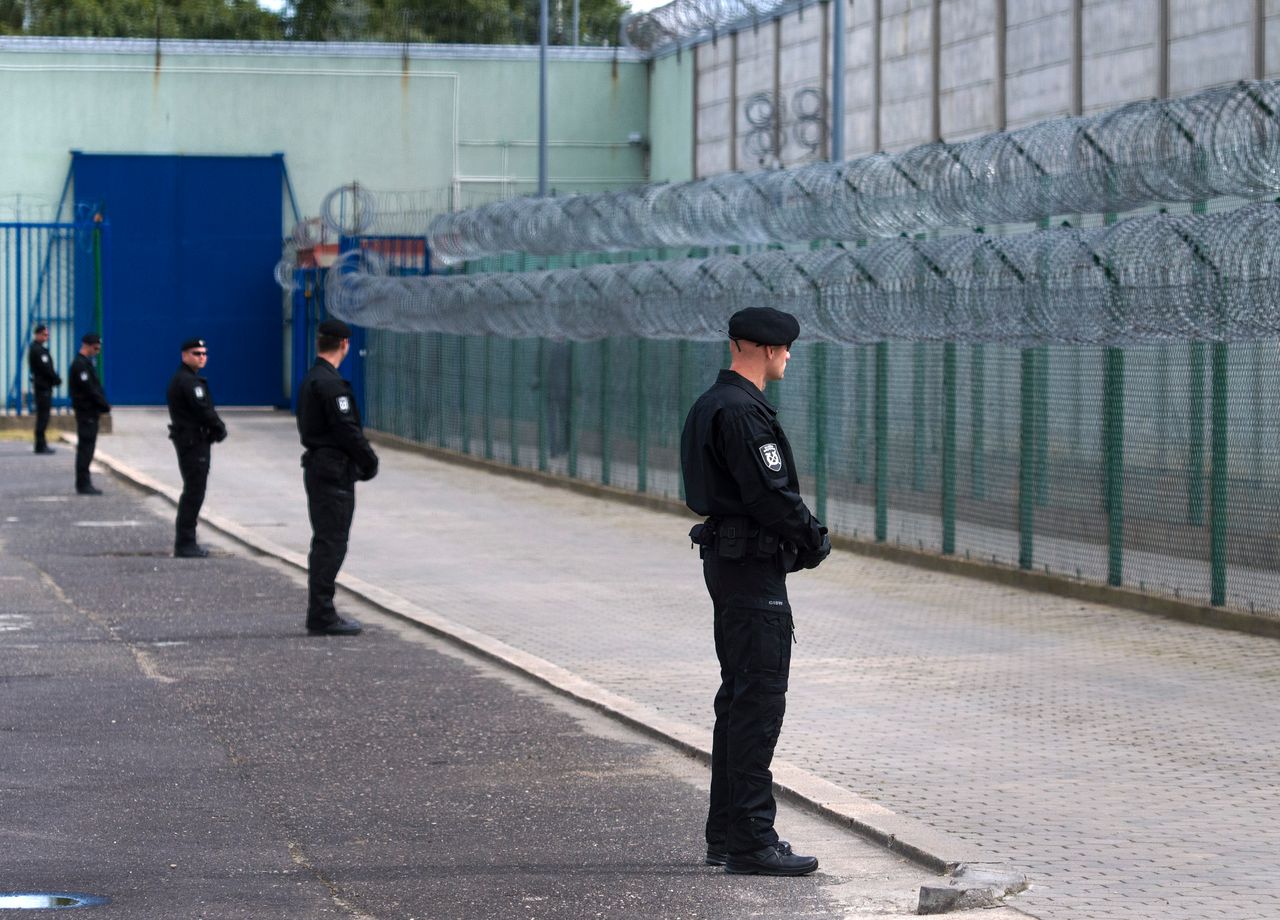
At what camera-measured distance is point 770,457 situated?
648 centimetres

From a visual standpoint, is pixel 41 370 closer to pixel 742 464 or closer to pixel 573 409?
pixel 573 409

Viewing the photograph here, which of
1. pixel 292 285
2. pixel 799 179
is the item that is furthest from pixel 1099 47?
pixel 292 285

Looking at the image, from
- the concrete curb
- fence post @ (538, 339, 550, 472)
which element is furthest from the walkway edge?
the concrete curb

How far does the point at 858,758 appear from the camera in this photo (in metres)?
8.50

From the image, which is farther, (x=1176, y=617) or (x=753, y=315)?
(x=1176, y=617)

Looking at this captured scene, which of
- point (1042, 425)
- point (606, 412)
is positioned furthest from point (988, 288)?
point (606, 412)

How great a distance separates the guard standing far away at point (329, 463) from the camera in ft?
40.1

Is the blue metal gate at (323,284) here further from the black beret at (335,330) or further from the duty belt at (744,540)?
the duty belt at (744,540)

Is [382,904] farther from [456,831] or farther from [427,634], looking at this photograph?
[427,634]

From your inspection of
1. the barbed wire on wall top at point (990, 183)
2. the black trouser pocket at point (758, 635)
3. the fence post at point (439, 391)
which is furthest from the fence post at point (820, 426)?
the fence post at point (439, 391)

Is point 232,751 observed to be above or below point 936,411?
below

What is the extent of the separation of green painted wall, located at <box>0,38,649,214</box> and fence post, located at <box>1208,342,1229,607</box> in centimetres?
2971

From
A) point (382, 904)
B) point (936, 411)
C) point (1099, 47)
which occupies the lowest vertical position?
point (382, 904)

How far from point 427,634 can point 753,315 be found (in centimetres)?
626
